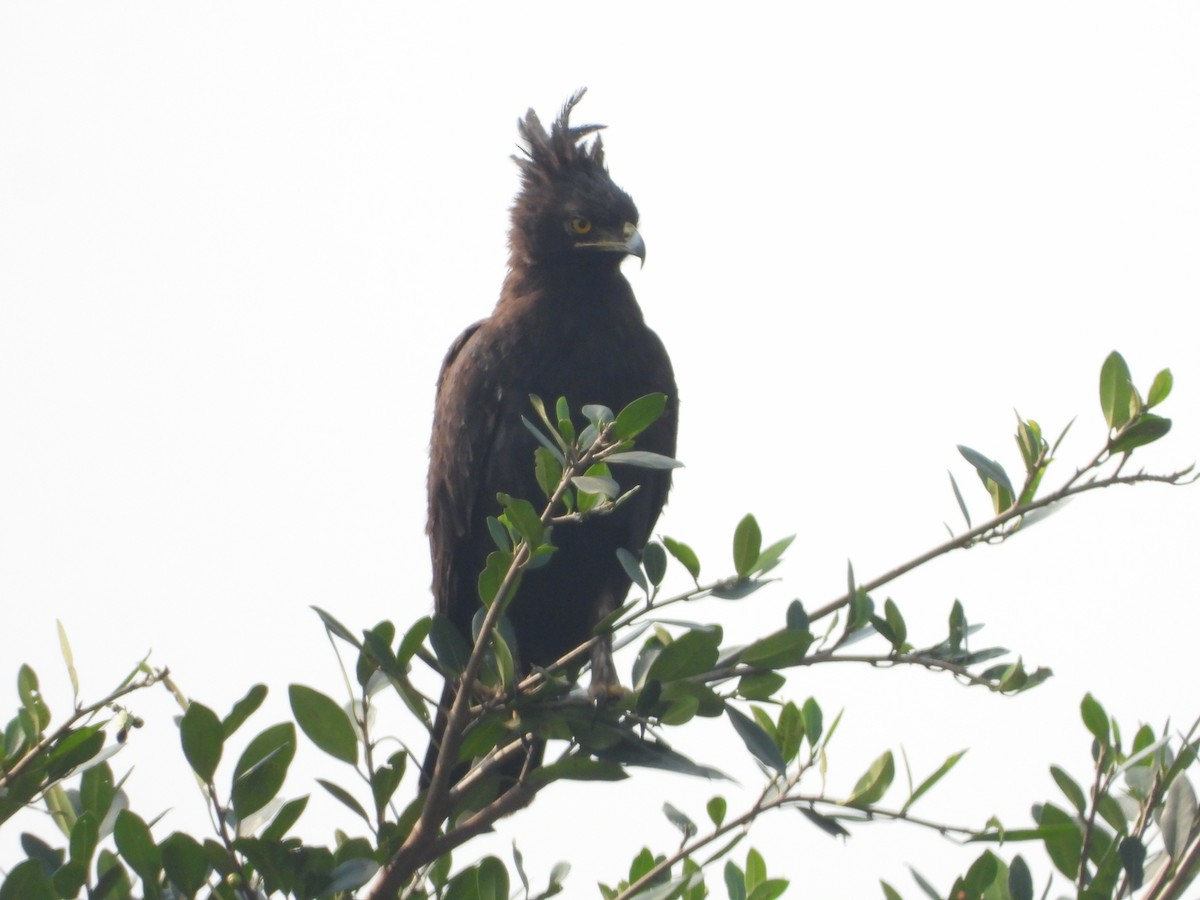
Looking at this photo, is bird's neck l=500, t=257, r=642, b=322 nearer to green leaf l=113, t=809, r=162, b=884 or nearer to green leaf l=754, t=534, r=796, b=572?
green leaf l=754, t=534, r=796, b=572

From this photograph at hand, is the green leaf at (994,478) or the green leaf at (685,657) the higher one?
the green leaf at (994,478)

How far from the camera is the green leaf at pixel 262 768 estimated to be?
299 cm

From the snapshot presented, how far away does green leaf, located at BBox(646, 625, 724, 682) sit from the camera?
10.4ft

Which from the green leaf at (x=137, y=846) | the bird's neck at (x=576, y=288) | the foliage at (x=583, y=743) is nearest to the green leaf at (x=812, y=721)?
the foliage at (x=583, y=743)

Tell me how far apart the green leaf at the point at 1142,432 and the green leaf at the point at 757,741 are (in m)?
1.05

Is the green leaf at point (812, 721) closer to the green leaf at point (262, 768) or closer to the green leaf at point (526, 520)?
the green leaf at point (526, 520)

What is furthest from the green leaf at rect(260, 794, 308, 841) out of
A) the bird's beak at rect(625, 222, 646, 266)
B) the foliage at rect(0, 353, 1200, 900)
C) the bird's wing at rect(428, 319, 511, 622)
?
the bird's beak at rect(625, 222, 646, 266)

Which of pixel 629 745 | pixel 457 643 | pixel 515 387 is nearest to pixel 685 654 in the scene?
pixel 629 745

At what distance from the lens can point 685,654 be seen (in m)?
3.21

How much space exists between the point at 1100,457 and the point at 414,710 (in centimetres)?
172

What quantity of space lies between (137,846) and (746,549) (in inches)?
59.0

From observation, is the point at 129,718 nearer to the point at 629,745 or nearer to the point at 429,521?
the point at 629,745

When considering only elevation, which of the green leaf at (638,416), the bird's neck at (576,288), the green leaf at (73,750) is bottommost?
the green leaf at (73,750)

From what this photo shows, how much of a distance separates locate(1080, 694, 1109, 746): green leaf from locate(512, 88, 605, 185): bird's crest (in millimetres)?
4042
